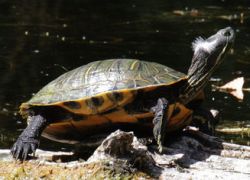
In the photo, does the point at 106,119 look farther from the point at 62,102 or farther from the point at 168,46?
the point at 168,46

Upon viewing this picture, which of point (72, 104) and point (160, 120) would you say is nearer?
point (160, 120)

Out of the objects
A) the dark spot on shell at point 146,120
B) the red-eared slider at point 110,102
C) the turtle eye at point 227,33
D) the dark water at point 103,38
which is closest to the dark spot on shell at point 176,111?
the red-eared slider at point 110,102

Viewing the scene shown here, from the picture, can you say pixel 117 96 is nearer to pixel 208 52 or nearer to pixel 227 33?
pixel 208 52

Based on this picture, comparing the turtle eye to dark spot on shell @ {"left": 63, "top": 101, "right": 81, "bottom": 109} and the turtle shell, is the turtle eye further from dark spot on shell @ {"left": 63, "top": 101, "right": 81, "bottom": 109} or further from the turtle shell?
dark spot on shell @ {"left": 63, "top": 101, "right": 81, "bottom": 109}

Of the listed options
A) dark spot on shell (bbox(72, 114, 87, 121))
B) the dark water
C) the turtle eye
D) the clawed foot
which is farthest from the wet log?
the dark water

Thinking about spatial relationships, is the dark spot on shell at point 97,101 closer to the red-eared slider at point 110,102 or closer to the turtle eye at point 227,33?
the red-eared slider at point 110,102

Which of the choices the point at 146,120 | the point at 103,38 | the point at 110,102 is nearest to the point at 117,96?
the point at 110,102

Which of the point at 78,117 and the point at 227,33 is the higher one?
the point at 227,33
